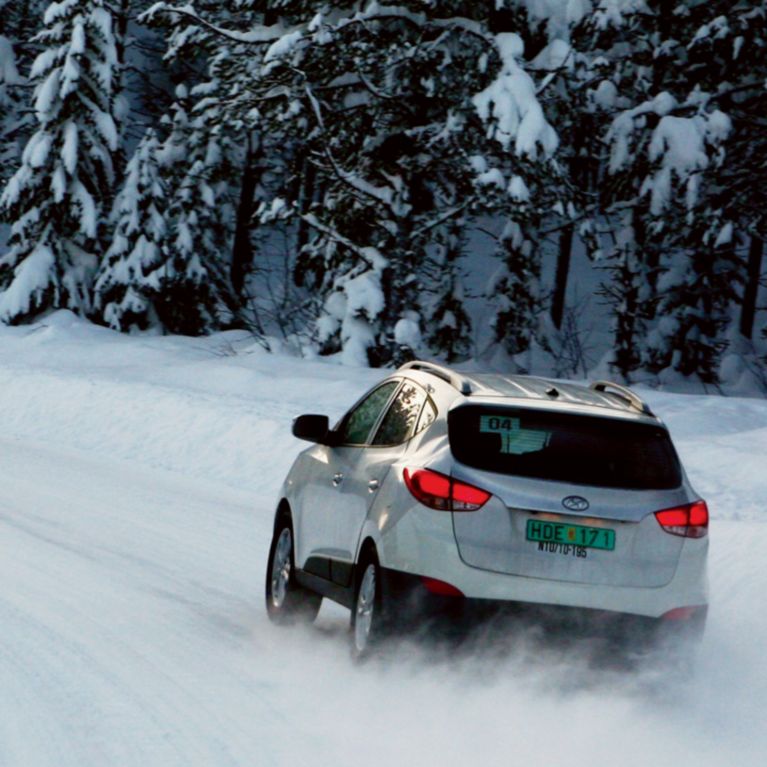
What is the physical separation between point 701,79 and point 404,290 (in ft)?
26.4

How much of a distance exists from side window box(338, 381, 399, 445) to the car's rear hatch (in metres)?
1.27

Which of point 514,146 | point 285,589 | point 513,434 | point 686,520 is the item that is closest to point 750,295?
point 514,146

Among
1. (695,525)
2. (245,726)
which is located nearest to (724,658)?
(695,525)

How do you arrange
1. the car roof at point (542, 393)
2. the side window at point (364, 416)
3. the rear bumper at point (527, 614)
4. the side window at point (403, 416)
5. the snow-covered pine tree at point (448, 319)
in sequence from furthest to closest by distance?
1. the snow-covered pine tree at point (448, 319)
2. the side window at point (364, 416)
3. the side window at point (403, 416)
4. the car roof at point (542, 393)
5. the rear bumper at point (527, 614)

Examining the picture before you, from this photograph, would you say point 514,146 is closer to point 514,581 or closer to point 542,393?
point 542,393

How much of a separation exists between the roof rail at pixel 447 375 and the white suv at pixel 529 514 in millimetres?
19

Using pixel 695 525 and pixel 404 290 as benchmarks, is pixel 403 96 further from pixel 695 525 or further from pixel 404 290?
pixel 695 525

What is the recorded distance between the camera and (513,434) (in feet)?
22.0

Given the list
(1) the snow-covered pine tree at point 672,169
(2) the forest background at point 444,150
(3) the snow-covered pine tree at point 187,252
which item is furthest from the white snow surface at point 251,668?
(3) the snow-covered pine tree at point 187,252

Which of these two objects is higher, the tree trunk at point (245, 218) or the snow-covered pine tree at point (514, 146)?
the snow-covered pine tree at point (514, 146)

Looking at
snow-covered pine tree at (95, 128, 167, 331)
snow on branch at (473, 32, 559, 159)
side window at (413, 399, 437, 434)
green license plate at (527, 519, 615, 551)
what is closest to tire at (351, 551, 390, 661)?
side window at (413, 399, 437, 434)

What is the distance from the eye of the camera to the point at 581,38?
2350cm

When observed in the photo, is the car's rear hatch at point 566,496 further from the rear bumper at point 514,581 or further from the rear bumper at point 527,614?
the rear bumper at point 527,614

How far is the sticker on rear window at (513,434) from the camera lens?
6.65 meters
